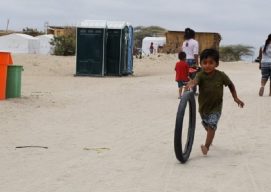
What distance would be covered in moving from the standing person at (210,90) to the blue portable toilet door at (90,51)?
16.0 meters

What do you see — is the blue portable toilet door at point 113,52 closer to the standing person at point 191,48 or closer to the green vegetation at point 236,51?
the standing person at point 191,48

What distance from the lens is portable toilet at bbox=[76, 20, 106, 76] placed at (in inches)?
906

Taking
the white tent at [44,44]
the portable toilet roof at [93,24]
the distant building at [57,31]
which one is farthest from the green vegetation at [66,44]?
the portable toilet roof at [93,24]

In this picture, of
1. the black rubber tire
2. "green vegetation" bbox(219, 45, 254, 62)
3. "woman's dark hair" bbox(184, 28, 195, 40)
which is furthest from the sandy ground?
"green vegetation" bbox(219, 45, 254, 62)

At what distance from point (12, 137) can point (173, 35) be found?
36.6m

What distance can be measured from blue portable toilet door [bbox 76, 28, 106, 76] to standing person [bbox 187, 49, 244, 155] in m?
16.0

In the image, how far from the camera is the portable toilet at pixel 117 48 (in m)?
23.1

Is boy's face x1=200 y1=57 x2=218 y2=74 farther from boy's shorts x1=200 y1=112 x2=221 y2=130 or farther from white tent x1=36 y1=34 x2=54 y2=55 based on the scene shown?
white tent x1=36 y1=34 x2=54 y2=55

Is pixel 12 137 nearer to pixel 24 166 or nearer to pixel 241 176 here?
pixel 24 166

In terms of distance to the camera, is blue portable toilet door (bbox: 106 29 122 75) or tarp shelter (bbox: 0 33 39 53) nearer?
blue portable toilet door (bbox: 106 29 122 75)

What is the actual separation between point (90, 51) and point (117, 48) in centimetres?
109

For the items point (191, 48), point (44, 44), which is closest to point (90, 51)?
point (191, 48)

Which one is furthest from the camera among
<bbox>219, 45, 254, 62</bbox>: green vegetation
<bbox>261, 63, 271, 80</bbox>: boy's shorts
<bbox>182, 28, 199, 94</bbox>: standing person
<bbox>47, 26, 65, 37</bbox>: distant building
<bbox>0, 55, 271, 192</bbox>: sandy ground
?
<bbox>219, 45, 254, 62</bbox>: green vegetation

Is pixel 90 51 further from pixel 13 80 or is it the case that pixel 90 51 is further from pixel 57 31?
pixel 57 31
